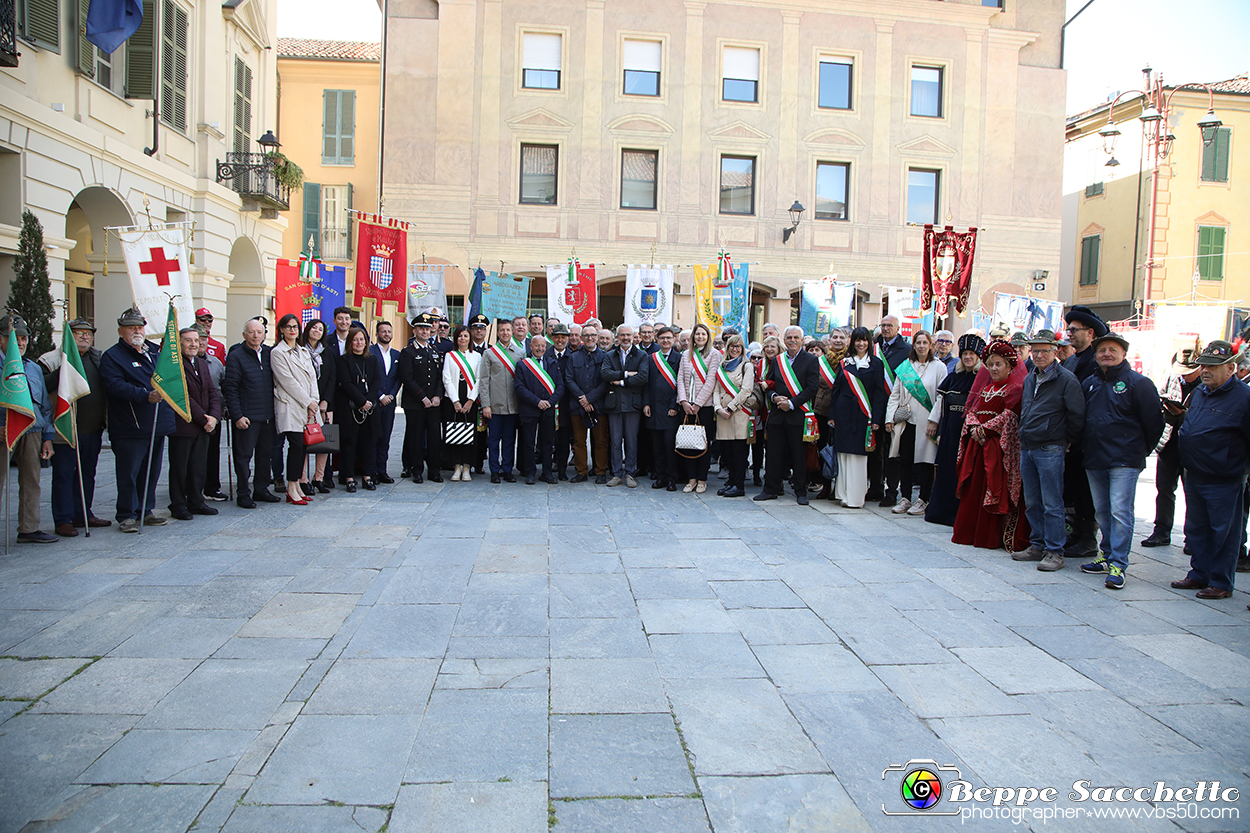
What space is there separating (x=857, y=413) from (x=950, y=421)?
1031 millimetres

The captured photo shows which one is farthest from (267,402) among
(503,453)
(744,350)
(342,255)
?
(342,255)

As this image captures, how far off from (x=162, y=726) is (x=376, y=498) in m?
5.47

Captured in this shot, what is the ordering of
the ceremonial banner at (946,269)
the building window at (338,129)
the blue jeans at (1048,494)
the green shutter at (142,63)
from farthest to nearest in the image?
1. the building window at (338,129)
2. the ceremonial banner at (946,269)
3. the green shutter at (142,63)
4. the blue jeans at (1048,494)

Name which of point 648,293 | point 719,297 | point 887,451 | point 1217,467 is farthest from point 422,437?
point 1217,467

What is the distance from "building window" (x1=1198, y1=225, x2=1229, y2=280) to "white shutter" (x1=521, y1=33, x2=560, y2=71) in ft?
73.2

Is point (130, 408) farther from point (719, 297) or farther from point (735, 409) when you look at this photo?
point (719, 297)

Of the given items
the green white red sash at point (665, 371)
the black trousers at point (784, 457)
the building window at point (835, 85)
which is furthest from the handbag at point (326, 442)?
the building window at point (835, 85)

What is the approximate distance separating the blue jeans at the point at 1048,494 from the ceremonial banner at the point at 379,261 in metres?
10.4

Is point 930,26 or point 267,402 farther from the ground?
point 930,26

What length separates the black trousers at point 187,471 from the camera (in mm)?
7398

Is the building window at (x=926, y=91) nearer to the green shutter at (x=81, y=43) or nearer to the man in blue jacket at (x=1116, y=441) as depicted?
the man in blue jacket at (x=1116, y=441)

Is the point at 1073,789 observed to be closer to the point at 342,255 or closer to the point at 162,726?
the point at 162,726

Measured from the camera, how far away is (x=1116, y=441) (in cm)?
600

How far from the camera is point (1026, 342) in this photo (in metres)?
6.99
